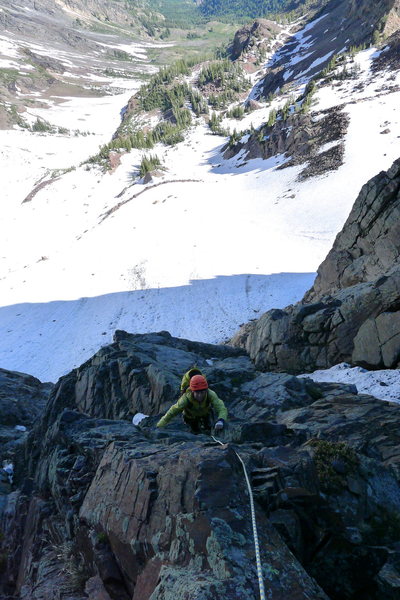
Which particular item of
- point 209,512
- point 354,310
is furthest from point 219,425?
point 354,310

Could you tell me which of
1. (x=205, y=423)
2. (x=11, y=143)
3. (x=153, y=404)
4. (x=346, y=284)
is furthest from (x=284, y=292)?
(x=11, y=143)

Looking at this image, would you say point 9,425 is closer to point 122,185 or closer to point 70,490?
point 70,490

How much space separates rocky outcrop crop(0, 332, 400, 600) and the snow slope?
14005 millimetres


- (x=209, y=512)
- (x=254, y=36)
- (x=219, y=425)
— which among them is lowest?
(x=219, y=425)

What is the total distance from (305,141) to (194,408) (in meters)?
47.8

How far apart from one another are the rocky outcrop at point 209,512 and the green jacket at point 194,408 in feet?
1.48

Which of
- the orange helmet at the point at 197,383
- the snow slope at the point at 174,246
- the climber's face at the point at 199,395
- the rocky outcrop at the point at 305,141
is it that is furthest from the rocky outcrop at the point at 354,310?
the rocky outcrop at the point at 305,141

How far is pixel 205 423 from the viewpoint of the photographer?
745cm

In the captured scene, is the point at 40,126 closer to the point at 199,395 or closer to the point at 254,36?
the point at 254,36

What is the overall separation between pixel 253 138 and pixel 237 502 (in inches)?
2423

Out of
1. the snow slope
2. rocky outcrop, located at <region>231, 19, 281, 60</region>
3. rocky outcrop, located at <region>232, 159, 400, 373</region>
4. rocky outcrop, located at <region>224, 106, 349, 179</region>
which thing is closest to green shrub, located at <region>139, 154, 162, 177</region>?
the snow slope

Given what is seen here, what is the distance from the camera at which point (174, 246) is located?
3288 cm

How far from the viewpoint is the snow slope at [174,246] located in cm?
2403

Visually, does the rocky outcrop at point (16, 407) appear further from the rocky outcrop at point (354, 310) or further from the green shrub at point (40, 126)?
the green shrub at point (40, 126)
